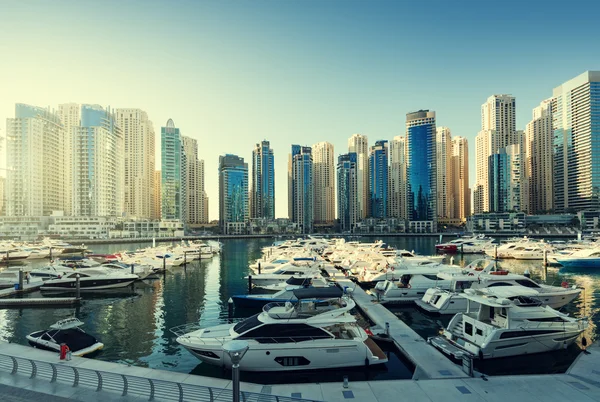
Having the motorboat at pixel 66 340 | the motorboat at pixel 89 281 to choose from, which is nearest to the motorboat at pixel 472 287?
the motorboat at pixel 66 340

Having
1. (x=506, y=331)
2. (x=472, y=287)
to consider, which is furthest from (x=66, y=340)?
(x=472, y=287)

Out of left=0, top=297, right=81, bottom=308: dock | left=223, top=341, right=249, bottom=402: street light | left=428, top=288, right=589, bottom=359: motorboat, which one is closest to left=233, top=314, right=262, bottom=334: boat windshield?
left=223, top=341, right=249, bottom=402: street light

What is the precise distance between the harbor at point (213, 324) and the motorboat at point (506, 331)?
2.41ft

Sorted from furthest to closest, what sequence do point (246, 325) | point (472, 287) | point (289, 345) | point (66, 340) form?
point (472, 287), point (66, 340), point (246, 325), point (289, 345)

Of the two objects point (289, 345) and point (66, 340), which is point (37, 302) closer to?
point (66, 340)

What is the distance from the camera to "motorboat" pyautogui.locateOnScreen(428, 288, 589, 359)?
64.3 ft

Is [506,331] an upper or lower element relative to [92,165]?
lower

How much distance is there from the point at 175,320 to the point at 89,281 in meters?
17.3

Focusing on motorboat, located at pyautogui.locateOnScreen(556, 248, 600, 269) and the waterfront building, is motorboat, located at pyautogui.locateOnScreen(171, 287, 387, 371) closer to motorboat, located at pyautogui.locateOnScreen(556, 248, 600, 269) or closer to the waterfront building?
motorboat, located at pyautogui.locateOnScreen(556, 248, 600, 269)

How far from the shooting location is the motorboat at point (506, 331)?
A: 1961 centimetres

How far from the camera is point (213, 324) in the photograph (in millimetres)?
28953

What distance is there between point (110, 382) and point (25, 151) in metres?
213

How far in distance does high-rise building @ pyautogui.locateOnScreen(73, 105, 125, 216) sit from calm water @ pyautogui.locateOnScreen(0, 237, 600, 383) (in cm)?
15921

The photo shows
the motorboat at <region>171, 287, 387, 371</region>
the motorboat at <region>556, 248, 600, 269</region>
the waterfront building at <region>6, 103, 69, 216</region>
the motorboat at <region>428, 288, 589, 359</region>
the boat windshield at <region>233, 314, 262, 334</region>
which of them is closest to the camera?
the motorboat at <region>171, 287, 387, 371</region>
